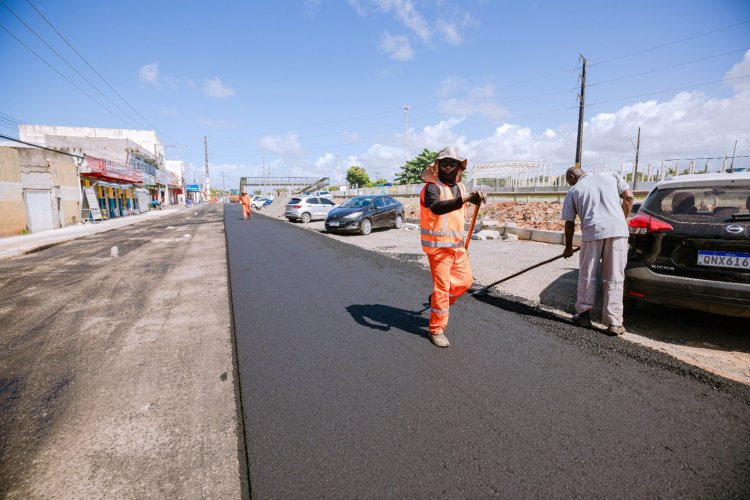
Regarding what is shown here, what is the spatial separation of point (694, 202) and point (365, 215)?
11.4 metres

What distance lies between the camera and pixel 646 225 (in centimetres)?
374

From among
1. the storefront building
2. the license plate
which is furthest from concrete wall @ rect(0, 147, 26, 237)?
the license plate

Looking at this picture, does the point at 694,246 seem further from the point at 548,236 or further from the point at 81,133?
the point at 81,133

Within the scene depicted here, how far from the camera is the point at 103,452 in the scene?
7.08ft

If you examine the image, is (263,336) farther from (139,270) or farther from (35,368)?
(139,270)

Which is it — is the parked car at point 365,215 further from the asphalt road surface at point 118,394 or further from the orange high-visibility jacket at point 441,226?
the orange high-visibility jacket at point 441,226

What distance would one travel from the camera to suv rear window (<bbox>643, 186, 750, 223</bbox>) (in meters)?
3.51

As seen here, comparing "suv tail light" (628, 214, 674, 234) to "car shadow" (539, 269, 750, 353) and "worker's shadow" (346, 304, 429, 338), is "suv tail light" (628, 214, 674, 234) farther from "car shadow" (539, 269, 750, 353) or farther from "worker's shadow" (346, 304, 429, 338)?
"worker's shadow" (346, 304, 429, 338)

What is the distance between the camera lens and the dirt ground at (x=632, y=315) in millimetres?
3307

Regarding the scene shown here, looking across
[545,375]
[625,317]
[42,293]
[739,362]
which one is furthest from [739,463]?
[42,293]

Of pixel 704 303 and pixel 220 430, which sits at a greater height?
pixel 704 303

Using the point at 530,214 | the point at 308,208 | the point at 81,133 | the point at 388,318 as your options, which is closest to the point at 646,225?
the point at 388,318

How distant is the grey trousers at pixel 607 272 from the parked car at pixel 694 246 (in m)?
0.18

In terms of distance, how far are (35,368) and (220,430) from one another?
7.54ft
